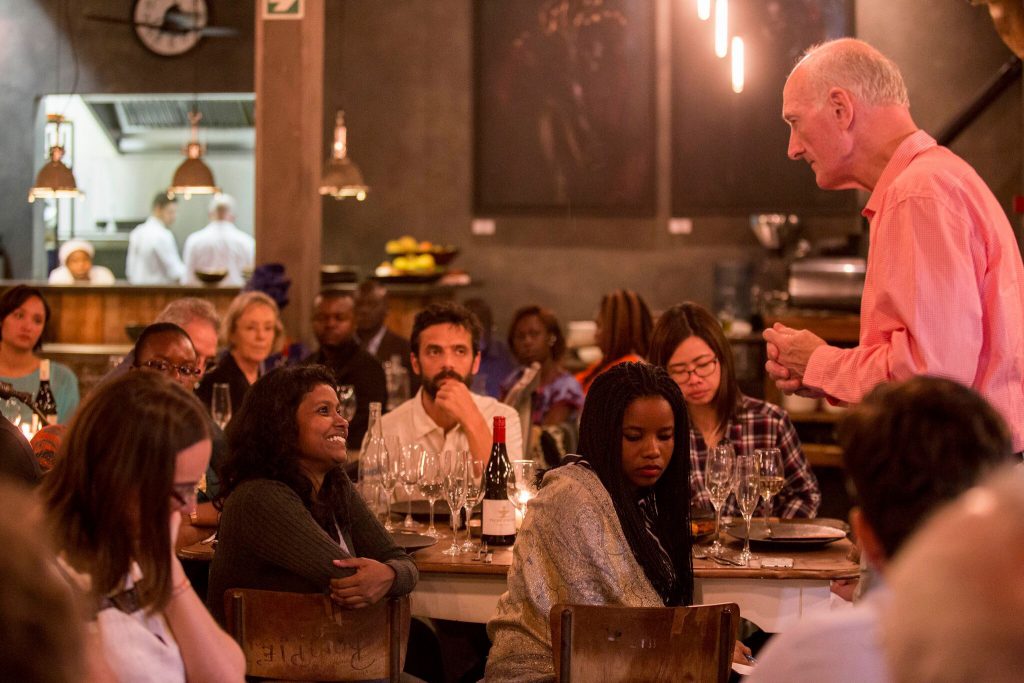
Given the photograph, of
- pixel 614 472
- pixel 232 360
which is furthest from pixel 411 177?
pixel 614 472

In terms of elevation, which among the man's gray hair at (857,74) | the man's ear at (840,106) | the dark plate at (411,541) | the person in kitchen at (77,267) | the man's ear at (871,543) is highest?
the man's gray hair at (857,74)

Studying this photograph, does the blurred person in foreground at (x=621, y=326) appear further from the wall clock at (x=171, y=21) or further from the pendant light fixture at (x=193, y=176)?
the wall clock at (x=171, y=21)

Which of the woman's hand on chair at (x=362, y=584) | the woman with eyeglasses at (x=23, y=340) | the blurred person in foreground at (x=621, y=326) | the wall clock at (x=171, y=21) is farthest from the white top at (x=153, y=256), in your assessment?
the woman's hand on chair at (x=362, y=584)

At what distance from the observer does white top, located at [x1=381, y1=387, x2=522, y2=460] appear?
13.5 feet

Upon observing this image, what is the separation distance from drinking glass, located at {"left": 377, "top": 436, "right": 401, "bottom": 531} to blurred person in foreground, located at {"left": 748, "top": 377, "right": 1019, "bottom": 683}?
2275 mm

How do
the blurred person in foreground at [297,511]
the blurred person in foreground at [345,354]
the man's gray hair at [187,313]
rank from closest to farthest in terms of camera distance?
the blurred person in foreground at [297,511] < the man's gray hair at [187,313] < the blurred person in foreground at [345,354]

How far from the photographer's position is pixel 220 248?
10555mm

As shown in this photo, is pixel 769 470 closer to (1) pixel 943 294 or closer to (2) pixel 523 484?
(2) pixel 523 484

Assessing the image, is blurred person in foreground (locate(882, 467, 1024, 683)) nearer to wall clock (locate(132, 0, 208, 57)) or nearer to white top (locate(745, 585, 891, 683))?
white top (locate(745, 585, 891, 683))

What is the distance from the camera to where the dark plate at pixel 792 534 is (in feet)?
11.0

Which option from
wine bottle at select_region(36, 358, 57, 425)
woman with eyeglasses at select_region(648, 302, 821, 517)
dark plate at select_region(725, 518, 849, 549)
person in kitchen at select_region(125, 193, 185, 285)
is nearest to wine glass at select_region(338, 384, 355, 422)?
wine bottle at select_region(36, 358, 57, 425)

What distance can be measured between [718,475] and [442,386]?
3.68 feet

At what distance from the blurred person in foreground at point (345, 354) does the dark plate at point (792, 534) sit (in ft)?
8.70

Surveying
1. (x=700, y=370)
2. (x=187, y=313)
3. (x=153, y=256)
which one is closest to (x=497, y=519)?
(x=700, y=370)
